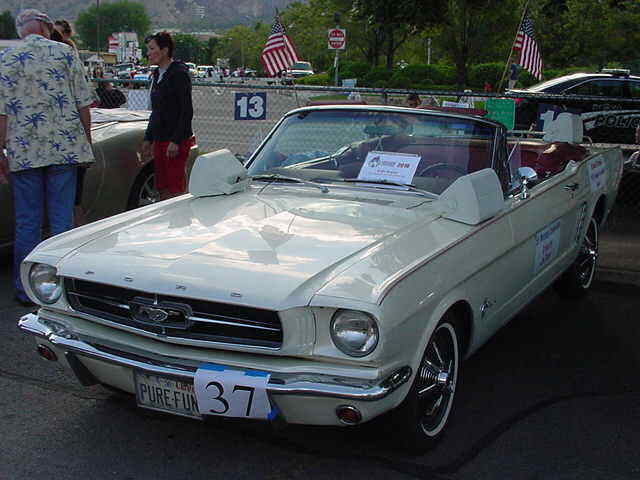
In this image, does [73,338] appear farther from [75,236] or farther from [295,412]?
[295,412]

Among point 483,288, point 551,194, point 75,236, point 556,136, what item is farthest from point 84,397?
point 556,136

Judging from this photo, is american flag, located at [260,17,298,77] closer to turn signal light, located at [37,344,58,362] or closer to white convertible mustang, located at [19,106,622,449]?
white convertible mustang, located at [19,106,622,449]

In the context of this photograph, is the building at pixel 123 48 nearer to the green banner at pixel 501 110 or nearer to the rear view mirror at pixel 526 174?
the green banner at pixel 501 110

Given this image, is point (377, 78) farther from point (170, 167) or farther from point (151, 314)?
point (151, 314)

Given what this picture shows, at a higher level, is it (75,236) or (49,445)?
(75,236)

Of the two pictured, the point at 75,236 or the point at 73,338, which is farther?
the point at 75,236

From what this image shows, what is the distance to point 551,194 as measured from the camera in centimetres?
485

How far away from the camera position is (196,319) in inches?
122

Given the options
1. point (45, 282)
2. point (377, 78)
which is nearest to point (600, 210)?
point (45, 282)

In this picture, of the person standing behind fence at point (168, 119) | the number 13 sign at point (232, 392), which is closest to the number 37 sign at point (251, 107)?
the person standing behind fence at point (168, 119)

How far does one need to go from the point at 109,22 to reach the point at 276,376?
167 metres

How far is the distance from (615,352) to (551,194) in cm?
104

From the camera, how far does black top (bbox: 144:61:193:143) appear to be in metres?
6.75

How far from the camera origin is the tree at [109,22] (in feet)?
482
